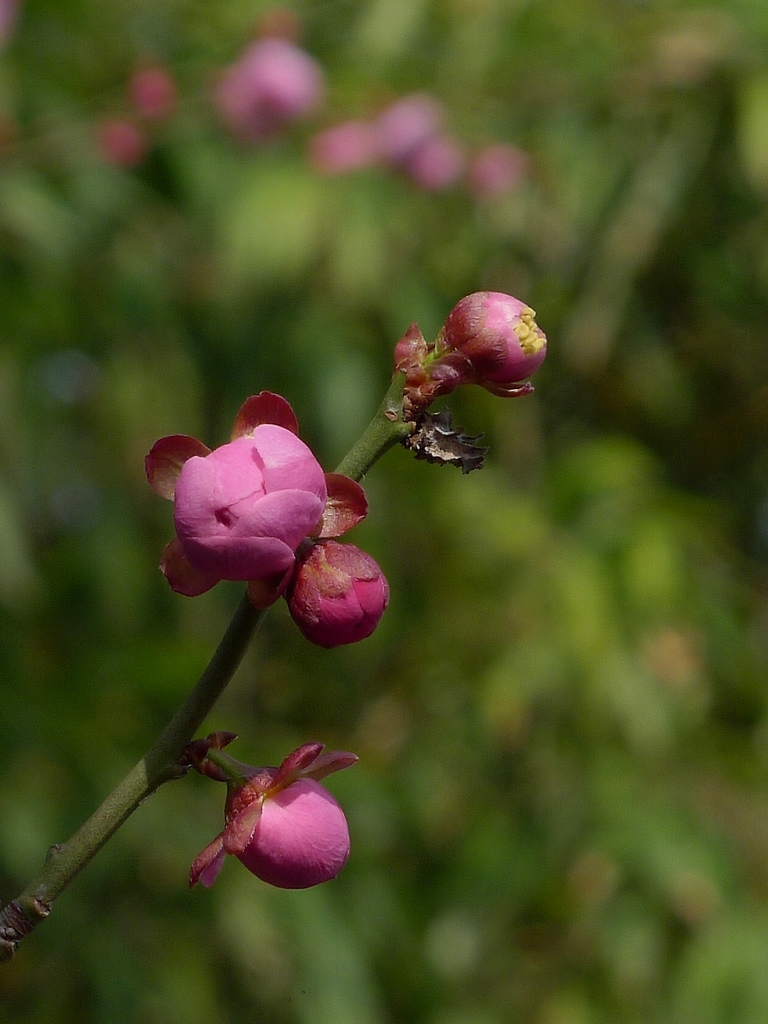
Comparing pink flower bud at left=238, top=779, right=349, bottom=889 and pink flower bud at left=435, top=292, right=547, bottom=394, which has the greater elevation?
pink flower bud at left=435, top=292, right=547, bottom=394

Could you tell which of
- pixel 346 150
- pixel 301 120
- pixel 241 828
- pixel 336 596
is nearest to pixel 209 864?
pixel 241 828

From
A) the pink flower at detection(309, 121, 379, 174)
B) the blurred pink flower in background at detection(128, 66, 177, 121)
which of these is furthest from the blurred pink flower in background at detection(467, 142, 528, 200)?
the blurred pink flower in background at detection(128, 66, 177, 121)

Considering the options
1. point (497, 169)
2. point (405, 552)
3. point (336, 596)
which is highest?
point (336, 596)

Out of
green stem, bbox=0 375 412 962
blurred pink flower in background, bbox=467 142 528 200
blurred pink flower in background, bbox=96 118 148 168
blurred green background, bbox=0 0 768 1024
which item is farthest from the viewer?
blurred pink flower in background, bbox=467 142 528 200

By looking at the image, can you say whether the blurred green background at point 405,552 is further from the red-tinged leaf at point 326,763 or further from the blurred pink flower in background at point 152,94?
the red-tinged leaf at point 326,763

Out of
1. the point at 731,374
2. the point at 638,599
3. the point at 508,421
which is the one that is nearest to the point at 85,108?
the point at 508,421

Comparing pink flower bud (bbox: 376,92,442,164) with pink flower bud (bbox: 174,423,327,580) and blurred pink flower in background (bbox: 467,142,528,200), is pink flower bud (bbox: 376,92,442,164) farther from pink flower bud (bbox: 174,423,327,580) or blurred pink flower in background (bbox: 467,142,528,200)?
pink flower bud (bbox: 174,423,327,580)

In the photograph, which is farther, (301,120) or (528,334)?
(301,120)

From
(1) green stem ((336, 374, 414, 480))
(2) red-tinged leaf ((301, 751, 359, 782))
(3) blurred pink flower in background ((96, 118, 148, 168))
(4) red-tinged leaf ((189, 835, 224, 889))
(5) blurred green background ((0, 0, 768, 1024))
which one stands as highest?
(1) green stem ((336, 374, 414, 480))

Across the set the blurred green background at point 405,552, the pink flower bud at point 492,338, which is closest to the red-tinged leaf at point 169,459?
the pink flower bud at point 492,338

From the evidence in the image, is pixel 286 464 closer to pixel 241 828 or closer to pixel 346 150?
pixel 241 828
